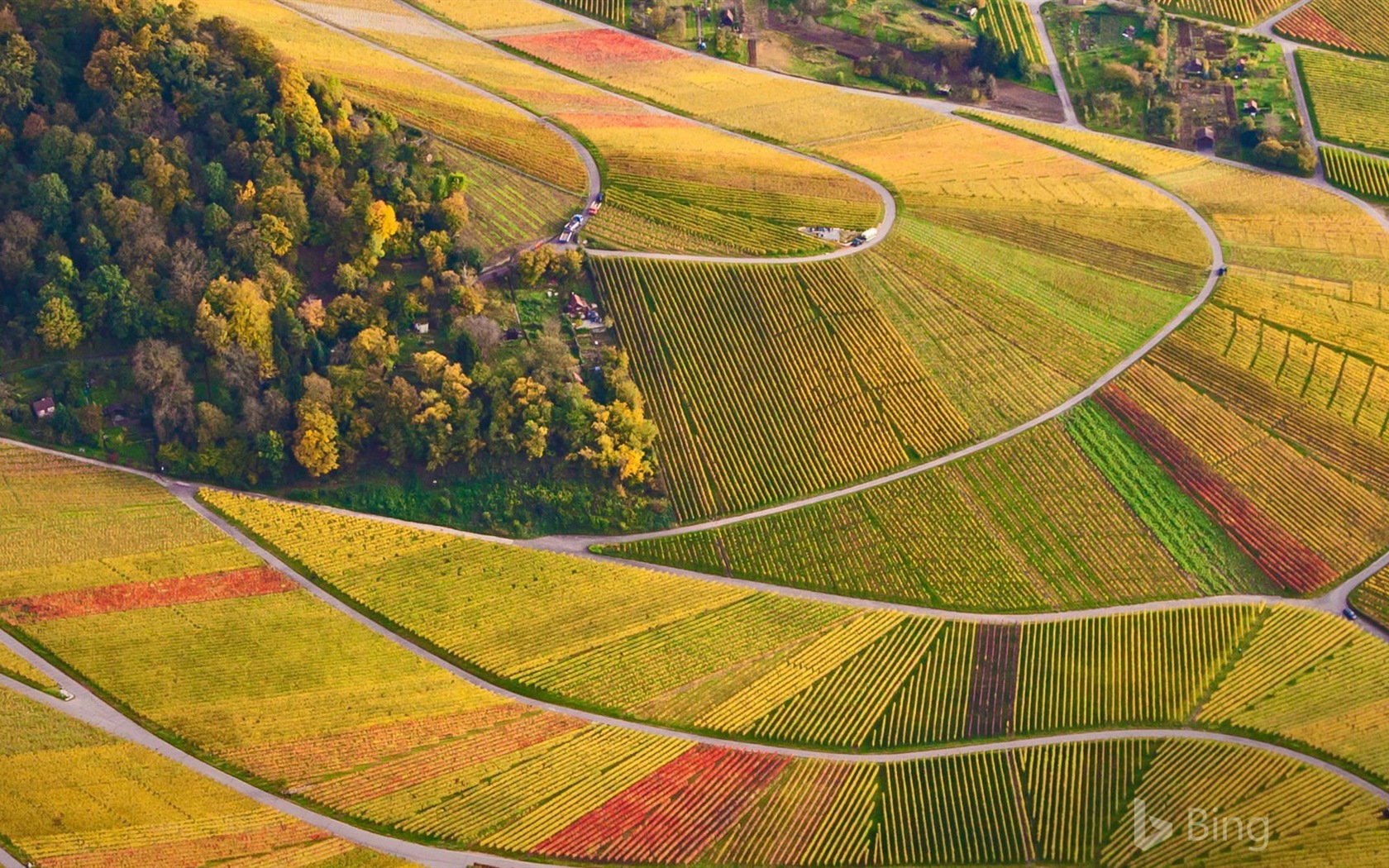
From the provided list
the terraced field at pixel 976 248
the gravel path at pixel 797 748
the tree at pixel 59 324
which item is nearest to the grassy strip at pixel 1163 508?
the terraced field at pixel 976 248

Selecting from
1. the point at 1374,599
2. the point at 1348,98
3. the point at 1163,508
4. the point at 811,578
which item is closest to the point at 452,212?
the point at 811,578

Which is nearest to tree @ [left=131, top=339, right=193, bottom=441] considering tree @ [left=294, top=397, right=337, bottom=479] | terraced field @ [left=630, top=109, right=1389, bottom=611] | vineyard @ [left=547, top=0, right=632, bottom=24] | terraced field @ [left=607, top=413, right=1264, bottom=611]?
tree @ [left=294, top=397, right=337, bottom=479]

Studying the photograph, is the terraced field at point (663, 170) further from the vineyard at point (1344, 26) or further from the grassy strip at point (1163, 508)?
the vineyard at point (1344, 26)

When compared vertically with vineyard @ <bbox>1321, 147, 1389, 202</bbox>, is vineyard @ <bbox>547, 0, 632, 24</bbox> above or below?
above

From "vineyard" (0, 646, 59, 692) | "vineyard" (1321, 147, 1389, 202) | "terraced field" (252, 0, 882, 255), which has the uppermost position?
"vineyard" (1321, 147, 1389, 202)

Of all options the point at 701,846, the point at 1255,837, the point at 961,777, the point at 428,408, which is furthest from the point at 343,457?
the point at 1255,837

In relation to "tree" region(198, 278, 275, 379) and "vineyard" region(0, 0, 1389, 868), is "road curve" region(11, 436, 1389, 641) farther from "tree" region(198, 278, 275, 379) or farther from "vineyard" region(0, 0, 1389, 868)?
Result: "tree" region(198, 278, 275, 379)
